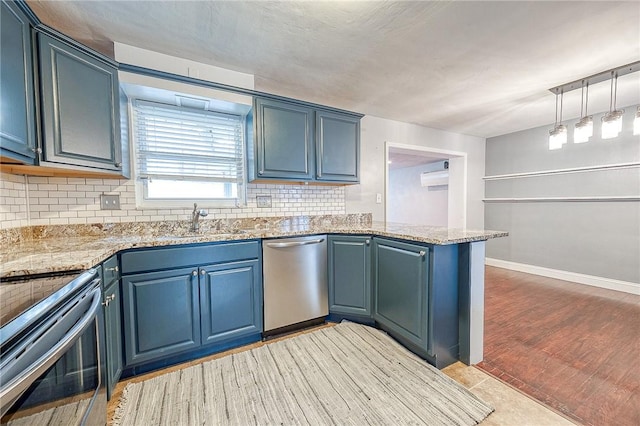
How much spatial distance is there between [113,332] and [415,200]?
6255 millimetres

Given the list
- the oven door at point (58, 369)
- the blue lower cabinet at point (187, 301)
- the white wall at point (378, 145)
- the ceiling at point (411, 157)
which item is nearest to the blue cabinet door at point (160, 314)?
the blue lower cabinet at point (187, 301)

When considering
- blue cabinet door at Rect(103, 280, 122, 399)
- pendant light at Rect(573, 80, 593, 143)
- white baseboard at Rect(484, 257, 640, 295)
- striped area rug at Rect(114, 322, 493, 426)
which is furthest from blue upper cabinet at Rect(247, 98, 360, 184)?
white baseboard at Rect(484, 257, 640, 295)

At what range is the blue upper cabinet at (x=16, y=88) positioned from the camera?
1191 mm


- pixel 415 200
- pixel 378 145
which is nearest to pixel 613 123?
pixel 378 145

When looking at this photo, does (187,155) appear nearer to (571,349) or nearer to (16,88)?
(16,88)

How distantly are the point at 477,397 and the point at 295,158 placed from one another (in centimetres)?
222

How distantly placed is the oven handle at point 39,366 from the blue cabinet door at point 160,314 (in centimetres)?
64

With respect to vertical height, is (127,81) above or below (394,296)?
above

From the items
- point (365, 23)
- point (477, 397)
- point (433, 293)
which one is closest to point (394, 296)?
point (433, 293)

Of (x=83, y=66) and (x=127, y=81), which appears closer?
(x=83, y=66)

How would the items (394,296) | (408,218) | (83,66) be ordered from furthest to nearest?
(408,218), (394,296), (83,66)

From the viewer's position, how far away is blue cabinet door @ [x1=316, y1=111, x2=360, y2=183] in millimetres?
2549

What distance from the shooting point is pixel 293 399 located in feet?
4.81

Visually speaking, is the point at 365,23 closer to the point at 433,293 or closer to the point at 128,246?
the point at 433,293
